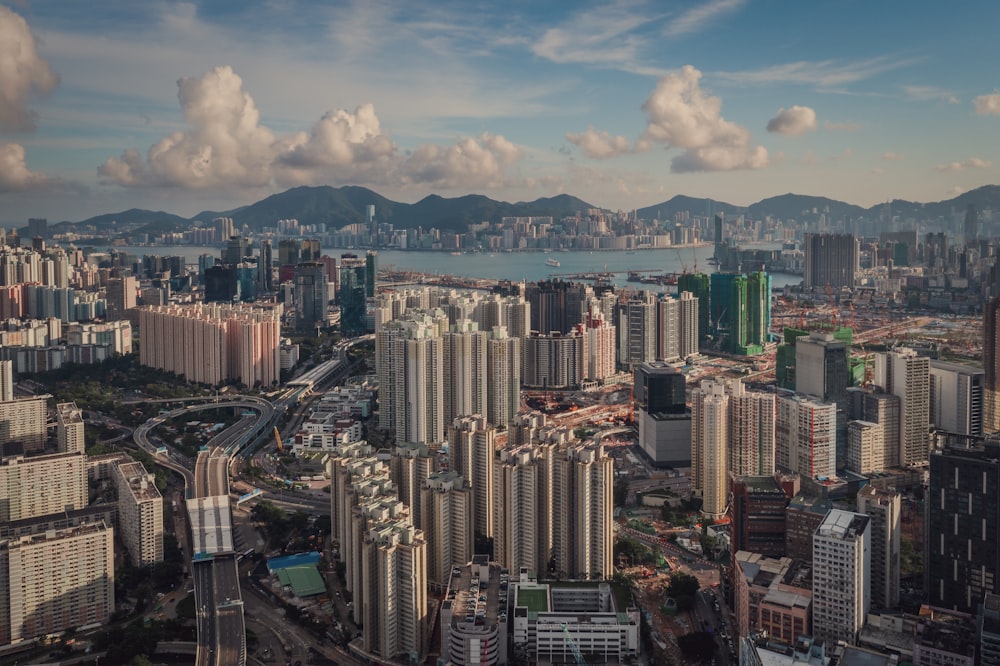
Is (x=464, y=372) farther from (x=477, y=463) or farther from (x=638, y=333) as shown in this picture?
(x=638, y=333)

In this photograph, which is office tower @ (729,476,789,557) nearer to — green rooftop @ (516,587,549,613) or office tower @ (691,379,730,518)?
office tower @ (691,379,730,518)

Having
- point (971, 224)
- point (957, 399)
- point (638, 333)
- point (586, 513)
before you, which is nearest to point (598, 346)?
point (638, 333)

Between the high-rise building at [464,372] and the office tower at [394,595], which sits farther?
the high-rise building at [464,372]

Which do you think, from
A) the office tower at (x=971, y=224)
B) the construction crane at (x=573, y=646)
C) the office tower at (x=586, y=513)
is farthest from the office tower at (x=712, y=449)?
the office tower at (x=971, y=224)

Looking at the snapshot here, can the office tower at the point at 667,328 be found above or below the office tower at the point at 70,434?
above

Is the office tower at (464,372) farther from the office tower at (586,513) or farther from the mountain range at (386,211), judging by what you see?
the mountain range at (386,211)

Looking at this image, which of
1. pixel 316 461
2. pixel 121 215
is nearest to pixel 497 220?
pixel 121 215
